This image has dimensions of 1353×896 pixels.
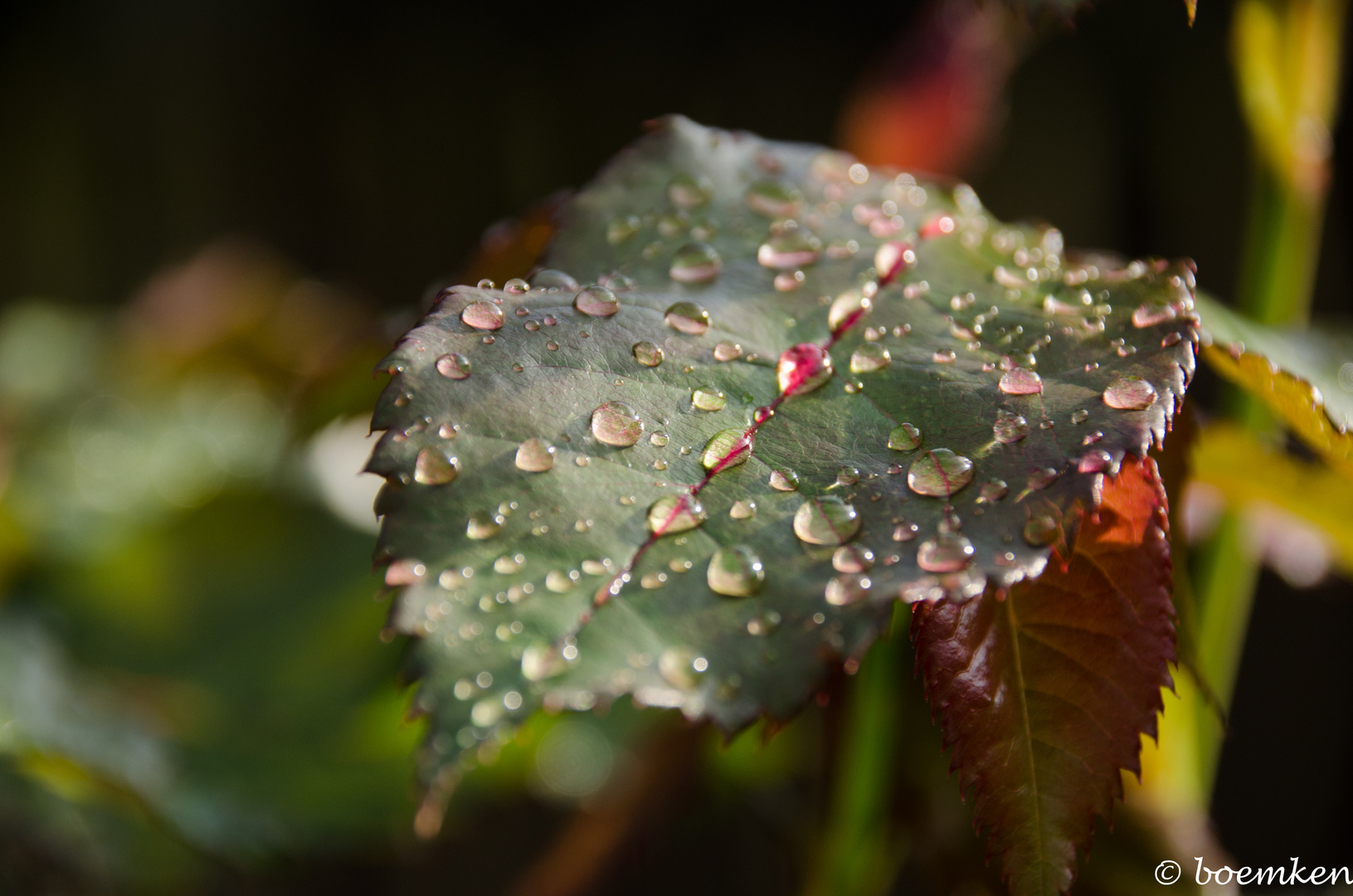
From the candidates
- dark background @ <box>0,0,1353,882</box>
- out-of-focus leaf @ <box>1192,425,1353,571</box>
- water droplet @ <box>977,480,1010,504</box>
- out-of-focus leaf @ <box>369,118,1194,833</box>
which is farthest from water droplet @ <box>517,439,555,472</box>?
dark background @ <box>0,0,1353,882</box>

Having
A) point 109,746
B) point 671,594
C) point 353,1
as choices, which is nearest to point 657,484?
point 671,594

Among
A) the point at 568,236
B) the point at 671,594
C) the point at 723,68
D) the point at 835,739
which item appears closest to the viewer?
the point at 671,594

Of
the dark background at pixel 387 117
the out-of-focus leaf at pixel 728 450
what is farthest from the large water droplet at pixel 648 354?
the dark background at pixel 387 117

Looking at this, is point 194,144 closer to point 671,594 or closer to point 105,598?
point 105,598

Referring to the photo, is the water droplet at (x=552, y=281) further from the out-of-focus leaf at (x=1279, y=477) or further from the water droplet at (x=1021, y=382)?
the out-of-focus leaf at (x=1279, y=477)

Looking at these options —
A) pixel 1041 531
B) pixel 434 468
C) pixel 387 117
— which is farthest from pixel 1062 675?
pixel 387 117

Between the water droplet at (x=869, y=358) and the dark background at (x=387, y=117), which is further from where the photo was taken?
the dark background at (x=387, y=117)
